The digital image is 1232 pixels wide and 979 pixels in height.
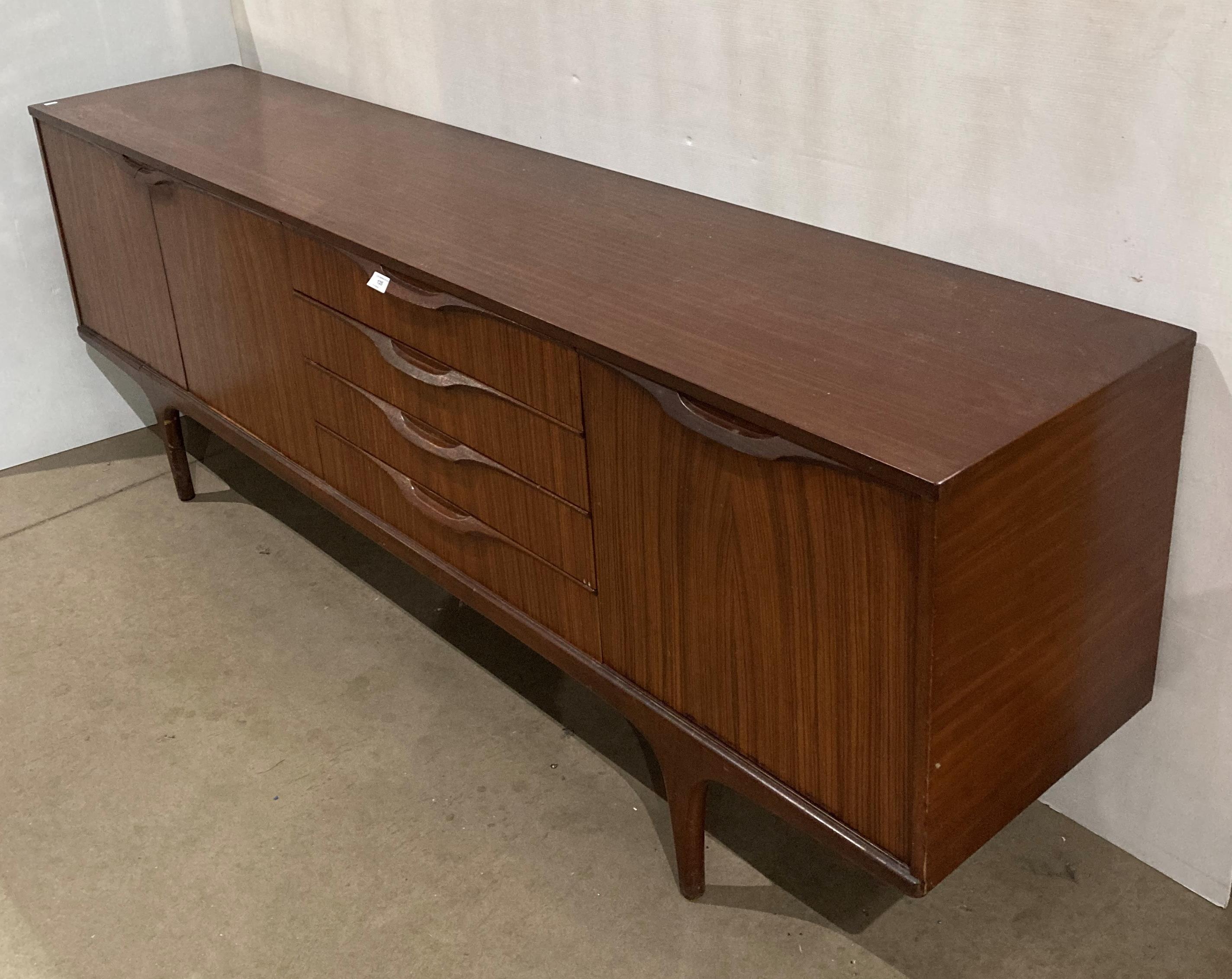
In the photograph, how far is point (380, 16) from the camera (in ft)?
8.31

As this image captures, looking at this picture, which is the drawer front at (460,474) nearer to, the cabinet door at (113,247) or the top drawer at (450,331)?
the top drawer at (450,331)

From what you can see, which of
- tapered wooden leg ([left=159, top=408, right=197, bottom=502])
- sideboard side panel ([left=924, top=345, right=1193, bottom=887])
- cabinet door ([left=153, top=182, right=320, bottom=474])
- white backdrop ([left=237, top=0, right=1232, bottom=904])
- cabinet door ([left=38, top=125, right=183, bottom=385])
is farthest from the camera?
tapered wooden leg ([left=159, top=408, right=197, bottom=502])

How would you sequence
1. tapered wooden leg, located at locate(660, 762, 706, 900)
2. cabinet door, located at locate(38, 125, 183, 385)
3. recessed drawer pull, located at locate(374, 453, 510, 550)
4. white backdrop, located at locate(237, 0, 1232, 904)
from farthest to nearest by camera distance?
1. cabinet door, located at locate(38, 125, 183, 385)
2. recessed drawer pull, located at locate(374, 453, 510, 550)
3. tapered wooden leg, located at locate(660, 762, 706, 900)
4. white backdrop, located at locate(237, 0, 1232, 904)

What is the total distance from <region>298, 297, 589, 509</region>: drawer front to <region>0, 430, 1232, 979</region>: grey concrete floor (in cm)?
56

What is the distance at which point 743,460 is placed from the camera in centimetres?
145

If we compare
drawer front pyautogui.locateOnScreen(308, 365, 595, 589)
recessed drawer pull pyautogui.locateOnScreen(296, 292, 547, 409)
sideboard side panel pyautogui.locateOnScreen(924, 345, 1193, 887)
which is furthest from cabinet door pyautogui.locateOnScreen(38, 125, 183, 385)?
sideboard side panel pyautogui.locateOnScreen(924, 345, 1193, 887)

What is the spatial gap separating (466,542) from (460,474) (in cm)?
12

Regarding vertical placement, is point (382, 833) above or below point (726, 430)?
below

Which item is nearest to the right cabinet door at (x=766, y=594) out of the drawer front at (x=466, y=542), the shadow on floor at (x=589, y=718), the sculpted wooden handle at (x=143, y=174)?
the drawer front at (x=466, y=542)

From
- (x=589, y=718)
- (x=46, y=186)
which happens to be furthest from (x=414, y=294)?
(x=46, y=186)

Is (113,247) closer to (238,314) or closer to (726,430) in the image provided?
(238,314)

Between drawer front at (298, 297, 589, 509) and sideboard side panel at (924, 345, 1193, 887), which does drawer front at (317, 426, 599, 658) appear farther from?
sideboard side panel at (924, 345, 1193, 887)

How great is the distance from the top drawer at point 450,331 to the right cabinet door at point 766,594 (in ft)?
0.22

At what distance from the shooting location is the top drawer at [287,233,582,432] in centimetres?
167
